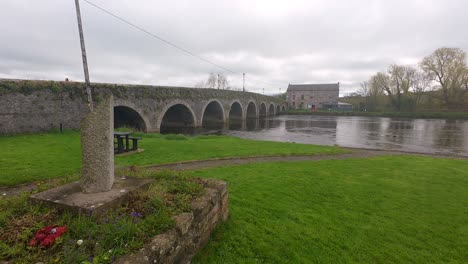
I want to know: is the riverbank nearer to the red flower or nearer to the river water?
the red flower

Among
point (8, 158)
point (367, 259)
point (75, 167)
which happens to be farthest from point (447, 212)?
point (8, 158)

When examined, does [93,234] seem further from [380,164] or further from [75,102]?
[75,102]

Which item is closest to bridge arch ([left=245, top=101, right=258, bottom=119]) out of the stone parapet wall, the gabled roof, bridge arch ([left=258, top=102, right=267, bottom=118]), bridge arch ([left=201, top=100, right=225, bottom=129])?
bridge arch ([left=258, top=102, right=267, bottom=118])

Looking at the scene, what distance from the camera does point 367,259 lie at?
3.40 meters

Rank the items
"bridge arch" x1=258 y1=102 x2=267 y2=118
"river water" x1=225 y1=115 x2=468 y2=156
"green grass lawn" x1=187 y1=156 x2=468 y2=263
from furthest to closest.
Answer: "bridge arch" x1=258 y1=102 x2=267 y2=118, "river water" x1=225 y1=115 x2=468 y2=156, "green grass lawn" x1=187 y1=156 x2=468 y2=263

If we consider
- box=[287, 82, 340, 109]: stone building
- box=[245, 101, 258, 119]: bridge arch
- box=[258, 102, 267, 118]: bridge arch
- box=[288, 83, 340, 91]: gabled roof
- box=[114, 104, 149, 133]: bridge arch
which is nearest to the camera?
box=[114, 104, 149, 133]: bridge arch

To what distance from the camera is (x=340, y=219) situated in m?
4.52

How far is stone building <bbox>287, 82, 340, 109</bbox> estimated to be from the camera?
306ft

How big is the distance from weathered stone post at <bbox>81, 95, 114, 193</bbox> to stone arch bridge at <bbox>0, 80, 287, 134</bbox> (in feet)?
45.6

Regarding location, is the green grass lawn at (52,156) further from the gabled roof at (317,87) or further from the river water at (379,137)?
the gabled roof at (317,87)

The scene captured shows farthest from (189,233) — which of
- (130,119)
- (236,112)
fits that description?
(236,112)

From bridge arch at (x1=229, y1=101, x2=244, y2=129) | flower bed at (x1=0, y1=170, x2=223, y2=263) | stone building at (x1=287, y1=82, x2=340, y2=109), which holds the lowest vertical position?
flower bed at (x1=0, y1=170, x2=223, y2=263)

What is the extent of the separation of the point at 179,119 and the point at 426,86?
208ft

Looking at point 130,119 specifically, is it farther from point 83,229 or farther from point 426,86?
point 426,86
